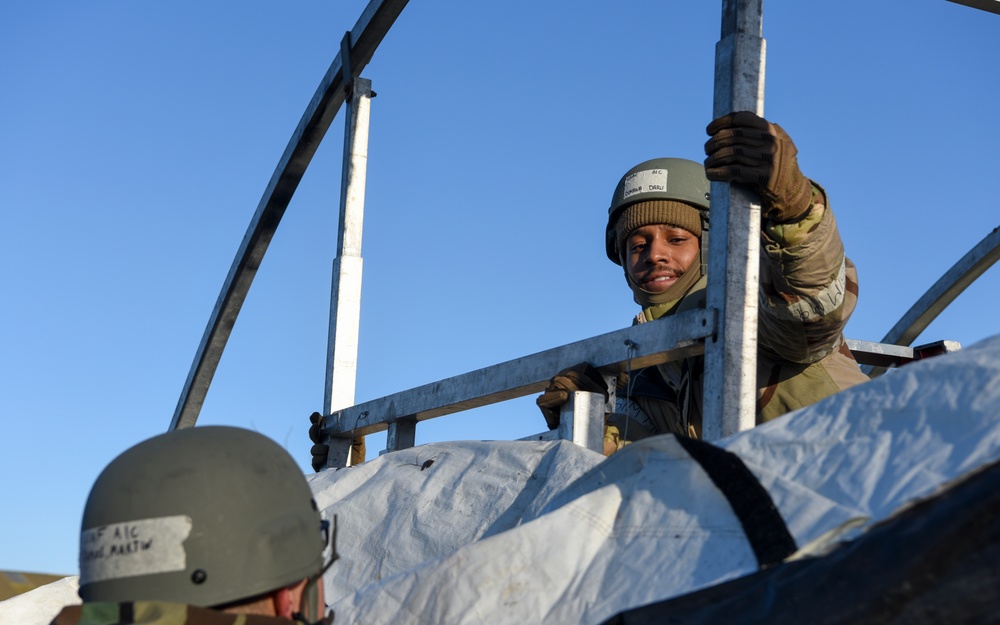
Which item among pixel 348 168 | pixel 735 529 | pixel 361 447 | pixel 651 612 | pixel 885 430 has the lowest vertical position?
pixel 651 612

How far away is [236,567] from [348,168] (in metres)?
2.71

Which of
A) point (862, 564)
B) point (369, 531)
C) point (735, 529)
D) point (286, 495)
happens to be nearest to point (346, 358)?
point (369, 531)

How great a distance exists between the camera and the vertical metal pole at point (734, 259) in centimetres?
205

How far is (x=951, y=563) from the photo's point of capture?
1.03m

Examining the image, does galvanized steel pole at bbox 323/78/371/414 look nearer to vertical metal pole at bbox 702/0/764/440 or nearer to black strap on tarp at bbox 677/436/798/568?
vertical metal pole at bbox 702/0/764/440

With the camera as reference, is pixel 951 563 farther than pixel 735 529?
No

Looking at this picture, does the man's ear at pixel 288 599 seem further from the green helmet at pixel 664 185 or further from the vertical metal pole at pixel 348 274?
the green helmet at pixel 664 185

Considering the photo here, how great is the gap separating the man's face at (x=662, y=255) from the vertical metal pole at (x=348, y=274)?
3.34ft

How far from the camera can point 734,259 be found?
211 centimetres

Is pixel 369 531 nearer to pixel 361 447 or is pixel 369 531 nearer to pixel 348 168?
pixel 361 447

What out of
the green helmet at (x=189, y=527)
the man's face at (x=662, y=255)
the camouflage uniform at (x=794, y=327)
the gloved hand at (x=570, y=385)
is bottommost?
the green helmet at (x=189, y=527)

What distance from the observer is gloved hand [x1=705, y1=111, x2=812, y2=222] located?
209 cm

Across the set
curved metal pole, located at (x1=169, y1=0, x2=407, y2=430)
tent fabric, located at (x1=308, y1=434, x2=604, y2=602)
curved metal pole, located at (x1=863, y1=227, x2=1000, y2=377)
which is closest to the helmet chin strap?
tent fabric, located at (x1=308, y1=434, x2=604, y2=602)

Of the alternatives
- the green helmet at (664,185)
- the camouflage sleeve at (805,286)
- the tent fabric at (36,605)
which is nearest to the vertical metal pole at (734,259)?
the camouflage sleeve at (805,286)
